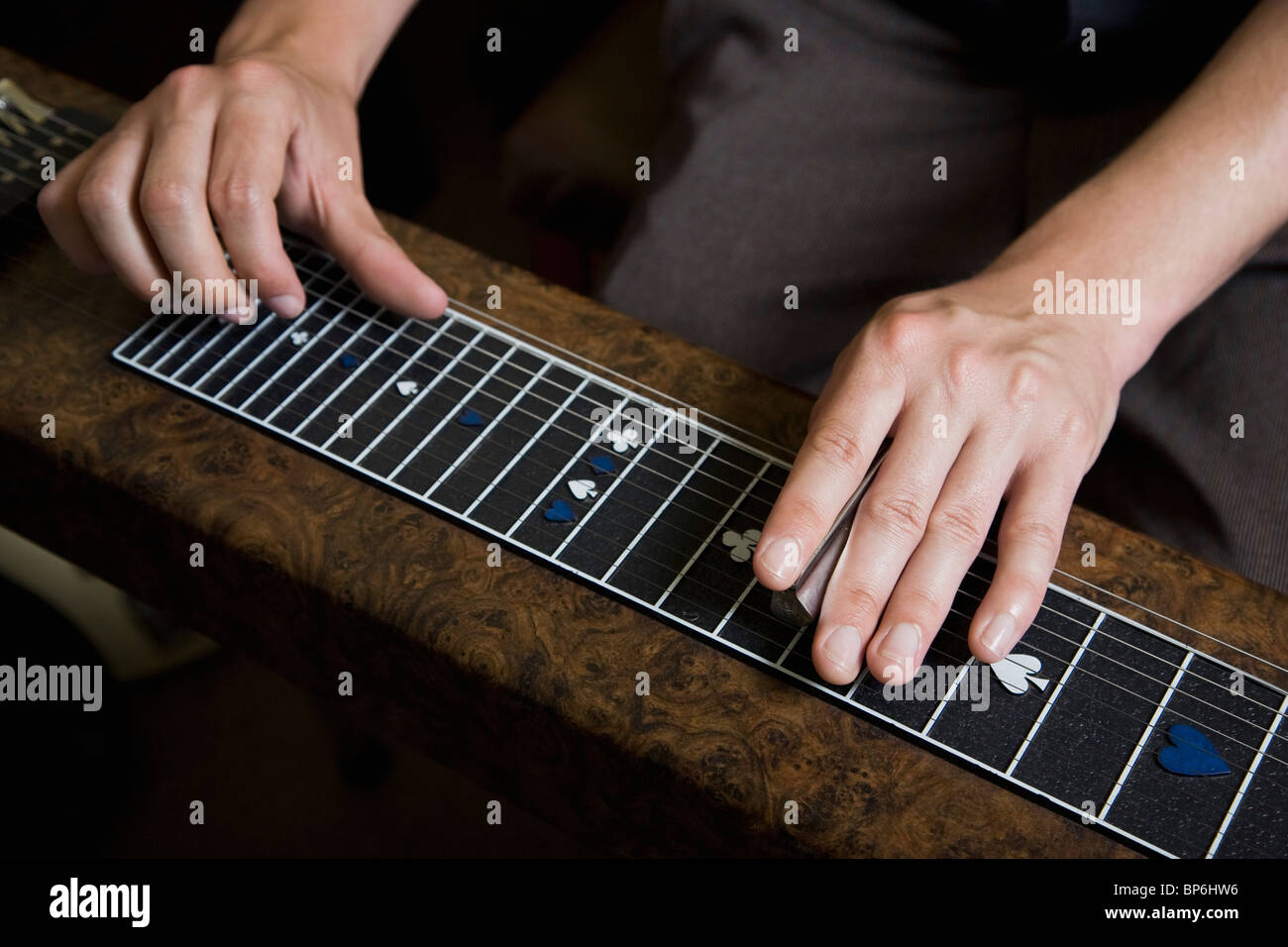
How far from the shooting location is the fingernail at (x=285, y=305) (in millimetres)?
873

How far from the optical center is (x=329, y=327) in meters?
0.90

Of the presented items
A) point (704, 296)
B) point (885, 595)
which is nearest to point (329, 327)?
point (704, 296)

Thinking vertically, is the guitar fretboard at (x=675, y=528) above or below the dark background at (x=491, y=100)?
below

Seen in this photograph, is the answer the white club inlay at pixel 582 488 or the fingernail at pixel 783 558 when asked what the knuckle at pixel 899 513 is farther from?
the white club inlay at pixel 582 488

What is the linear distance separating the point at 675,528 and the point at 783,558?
0.11 meters

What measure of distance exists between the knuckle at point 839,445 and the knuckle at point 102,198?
0.53 metres

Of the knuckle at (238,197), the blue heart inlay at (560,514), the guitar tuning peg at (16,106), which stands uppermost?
the guitar tuning peg at (16,106)

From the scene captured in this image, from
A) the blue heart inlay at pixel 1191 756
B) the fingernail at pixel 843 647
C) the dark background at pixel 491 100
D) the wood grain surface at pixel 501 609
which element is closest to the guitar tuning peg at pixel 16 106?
the wood grain surface at pixel 501 609

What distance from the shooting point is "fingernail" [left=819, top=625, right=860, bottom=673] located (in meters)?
0.69

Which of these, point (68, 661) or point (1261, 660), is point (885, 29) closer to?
point (1261, 660)

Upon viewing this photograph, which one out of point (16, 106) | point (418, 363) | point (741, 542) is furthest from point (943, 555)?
point (16, 106)

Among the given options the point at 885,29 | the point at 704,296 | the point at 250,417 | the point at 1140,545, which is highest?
the point at 885,29
